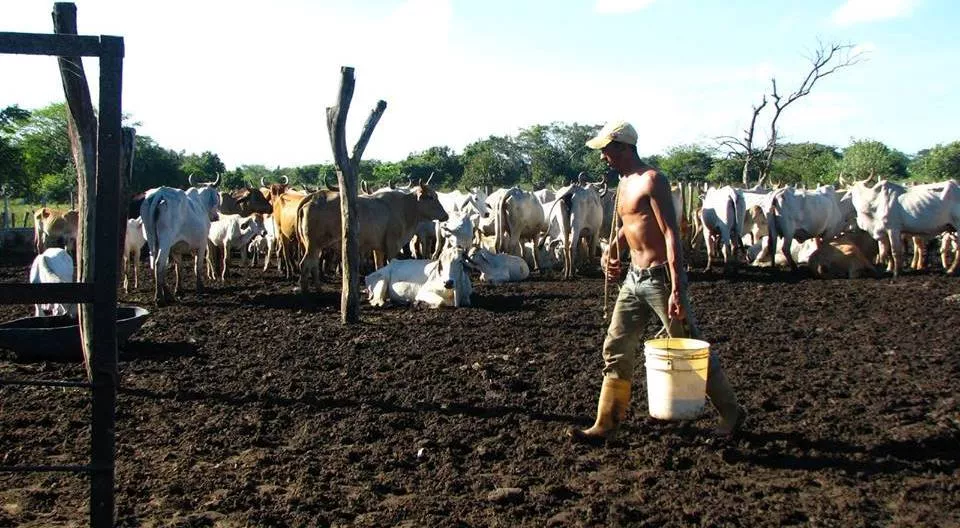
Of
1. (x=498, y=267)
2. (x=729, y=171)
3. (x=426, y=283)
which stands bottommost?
(x=426, y=283)

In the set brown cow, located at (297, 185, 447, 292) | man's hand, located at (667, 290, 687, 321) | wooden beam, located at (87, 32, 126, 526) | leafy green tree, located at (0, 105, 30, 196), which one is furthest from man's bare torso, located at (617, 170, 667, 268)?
leafy green tree, located at (0, 105, 30, 196)

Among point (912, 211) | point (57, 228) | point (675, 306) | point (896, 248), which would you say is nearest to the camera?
point (675, 306)

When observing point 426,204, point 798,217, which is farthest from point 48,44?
point 798,217

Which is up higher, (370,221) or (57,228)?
(370,221)

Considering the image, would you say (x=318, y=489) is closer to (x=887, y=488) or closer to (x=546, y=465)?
(x=546, y=465)

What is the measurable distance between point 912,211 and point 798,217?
7.52 feet

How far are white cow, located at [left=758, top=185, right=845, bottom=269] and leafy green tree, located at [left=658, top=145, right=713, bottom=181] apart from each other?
118ft

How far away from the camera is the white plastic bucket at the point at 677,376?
578 centimetres

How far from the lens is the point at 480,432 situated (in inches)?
250

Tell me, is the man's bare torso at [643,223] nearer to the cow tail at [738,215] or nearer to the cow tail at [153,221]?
the cow tail at [153,221]

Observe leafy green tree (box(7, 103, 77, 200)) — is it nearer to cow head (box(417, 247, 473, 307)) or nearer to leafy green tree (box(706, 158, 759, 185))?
cow head (box(417, 247, 473, 307))

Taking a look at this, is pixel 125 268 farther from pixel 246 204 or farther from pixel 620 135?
pixel 620 135

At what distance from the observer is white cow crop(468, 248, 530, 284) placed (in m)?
16.5

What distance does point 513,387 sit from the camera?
7.62 m
